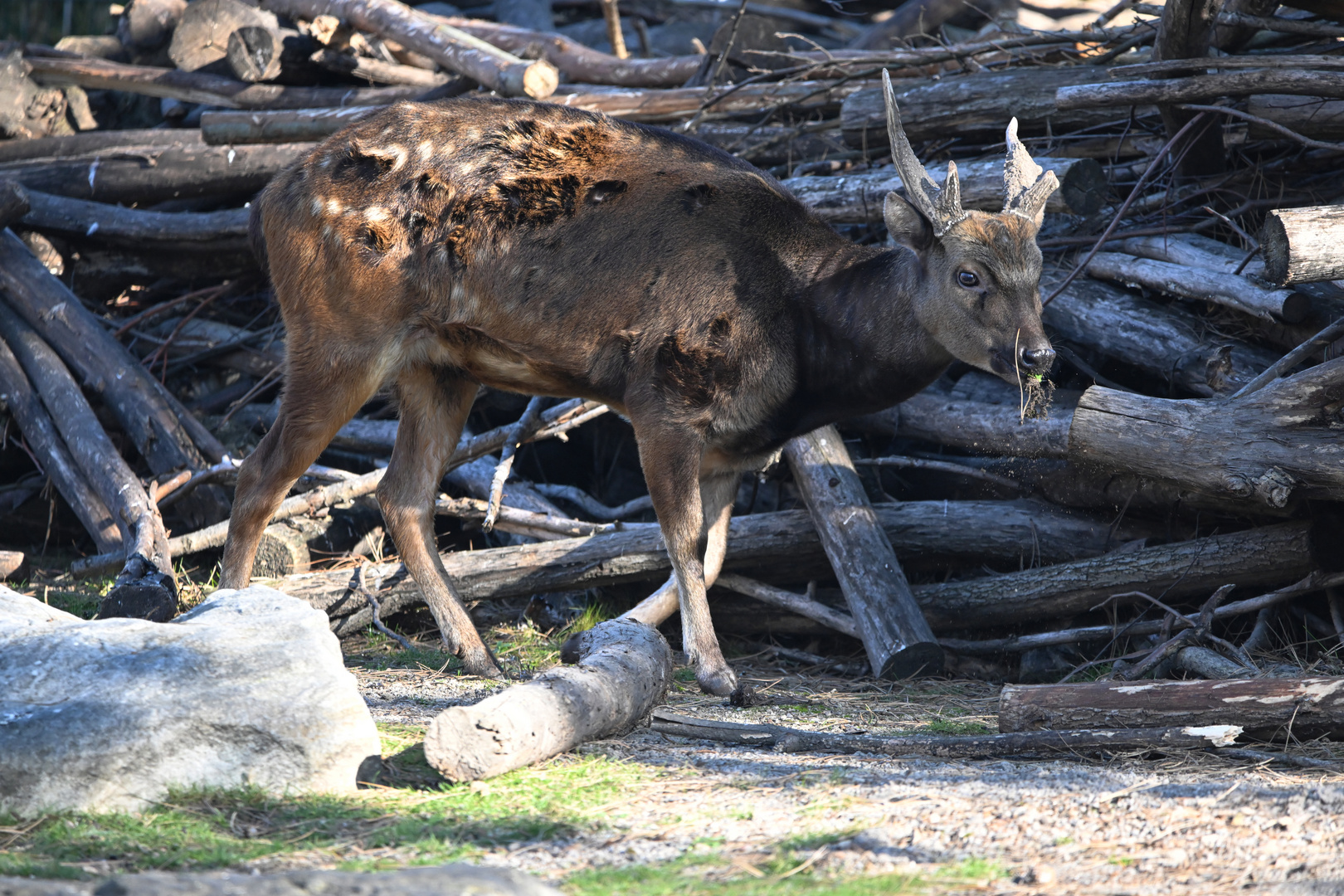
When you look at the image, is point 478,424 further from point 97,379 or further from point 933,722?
point 933,722

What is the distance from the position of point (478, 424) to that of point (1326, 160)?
574 cm

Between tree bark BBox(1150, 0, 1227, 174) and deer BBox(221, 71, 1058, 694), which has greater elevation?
tree bark BBox(1150, 0, 1227, 174)

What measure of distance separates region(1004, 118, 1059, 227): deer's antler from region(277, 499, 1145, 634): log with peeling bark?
5.63 feet

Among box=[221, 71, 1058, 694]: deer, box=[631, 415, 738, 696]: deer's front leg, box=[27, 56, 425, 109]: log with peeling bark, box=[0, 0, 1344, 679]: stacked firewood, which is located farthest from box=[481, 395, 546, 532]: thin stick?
box=[27, 56, 425, 109]: log with peeling bark

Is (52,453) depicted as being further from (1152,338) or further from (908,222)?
(1152,338)

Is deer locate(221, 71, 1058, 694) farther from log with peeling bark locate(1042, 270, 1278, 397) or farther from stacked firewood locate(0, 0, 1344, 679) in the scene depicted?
log with peeling bark locate(1042, 270, 1278, 397)

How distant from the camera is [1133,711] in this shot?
4.35 metres

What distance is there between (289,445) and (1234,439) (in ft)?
14.8

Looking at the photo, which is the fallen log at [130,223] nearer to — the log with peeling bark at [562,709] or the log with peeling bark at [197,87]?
the log with peeling bark at [197,87]

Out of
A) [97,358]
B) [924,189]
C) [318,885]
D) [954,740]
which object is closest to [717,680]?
[954,740]

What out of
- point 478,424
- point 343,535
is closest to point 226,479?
point 343,535

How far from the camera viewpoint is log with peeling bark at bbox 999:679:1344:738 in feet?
14.1

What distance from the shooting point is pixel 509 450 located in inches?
291

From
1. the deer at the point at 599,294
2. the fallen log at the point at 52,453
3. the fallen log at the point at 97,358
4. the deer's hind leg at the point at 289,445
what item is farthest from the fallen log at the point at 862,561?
the fallen log at the point at 52,453
